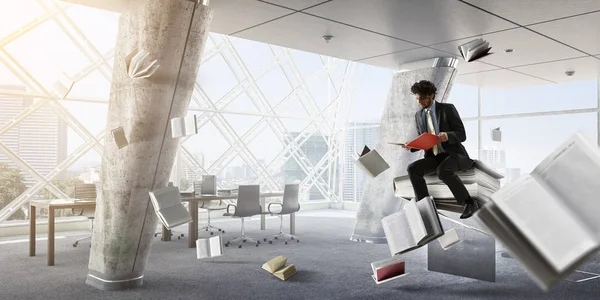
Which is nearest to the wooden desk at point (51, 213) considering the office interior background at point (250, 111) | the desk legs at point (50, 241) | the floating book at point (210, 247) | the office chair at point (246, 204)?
the desk legs at point (50, 241)

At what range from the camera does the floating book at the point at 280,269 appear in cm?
481

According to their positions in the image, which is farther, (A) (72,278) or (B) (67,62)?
(B) (67,62)

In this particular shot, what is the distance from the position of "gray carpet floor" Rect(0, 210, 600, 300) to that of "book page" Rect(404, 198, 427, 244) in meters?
2.08

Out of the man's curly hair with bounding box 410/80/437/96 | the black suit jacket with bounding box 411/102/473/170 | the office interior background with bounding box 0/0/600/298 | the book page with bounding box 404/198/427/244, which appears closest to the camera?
the book page with bounding box 404/198/427/244

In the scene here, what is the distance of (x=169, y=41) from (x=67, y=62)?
550 centimetres

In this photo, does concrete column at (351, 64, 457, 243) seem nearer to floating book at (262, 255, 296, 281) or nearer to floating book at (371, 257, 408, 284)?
floating book at (262, 255, 296, 281)

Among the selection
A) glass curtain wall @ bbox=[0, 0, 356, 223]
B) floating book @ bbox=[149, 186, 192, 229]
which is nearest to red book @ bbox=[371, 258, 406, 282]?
floating book @ bbox=[149, 186, 192, 229]

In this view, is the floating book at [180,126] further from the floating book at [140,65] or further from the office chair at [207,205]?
the office chair at [207,205]

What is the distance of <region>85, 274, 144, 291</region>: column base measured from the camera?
4.30 metres

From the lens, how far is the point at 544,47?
5699 mm

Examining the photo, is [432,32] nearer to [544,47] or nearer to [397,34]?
[397,34]

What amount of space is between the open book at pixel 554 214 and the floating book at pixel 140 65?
10.7ft

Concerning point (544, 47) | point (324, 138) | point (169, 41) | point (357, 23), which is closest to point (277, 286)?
point (169, 41)

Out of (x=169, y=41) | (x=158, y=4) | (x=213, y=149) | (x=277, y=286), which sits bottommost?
(x=277, y=286)
